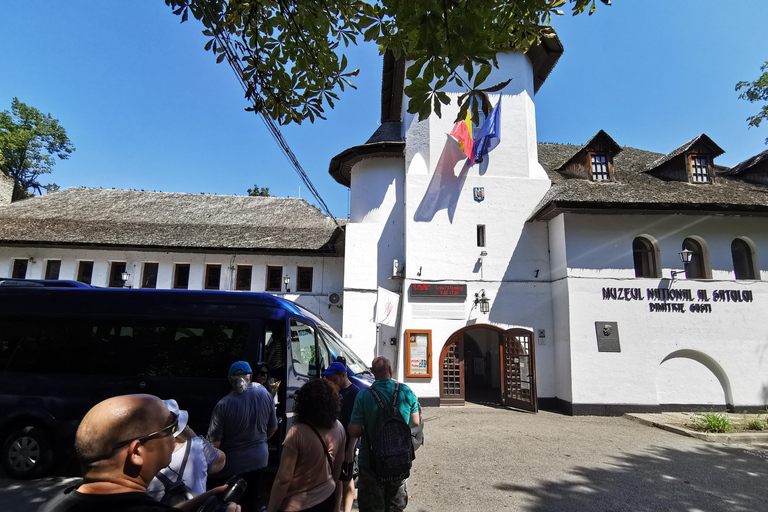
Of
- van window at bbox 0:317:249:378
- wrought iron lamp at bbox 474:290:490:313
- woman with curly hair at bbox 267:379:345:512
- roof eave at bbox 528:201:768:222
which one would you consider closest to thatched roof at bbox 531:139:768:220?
roof eave at bbox 528:201:768:222

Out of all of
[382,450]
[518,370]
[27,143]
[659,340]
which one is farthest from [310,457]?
[27,143]

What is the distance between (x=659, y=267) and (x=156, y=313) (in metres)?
14.7

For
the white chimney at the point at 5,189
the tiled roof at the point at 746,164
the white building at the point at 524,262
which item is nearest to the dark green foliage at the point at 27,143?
the white chimney at the point at 5,189

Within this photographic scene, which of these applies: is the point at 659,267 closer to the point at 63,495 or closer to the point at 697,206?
the point at 697,206

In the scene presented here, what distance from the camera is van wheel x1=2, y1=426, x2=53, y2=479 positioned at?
219 inches

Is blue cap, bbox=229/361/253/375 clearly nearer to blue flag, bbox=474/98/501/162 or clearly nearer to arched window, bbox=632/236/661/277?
blue flag, bbox=474/98/501/162

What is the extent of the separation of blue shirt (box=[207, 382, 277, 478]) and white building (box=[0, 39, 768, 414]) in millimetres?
9689

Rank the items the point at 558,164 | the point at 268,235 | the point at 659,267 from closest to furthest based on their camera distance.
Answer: the point at 659,267, the point at 558,164, the point at 268,235

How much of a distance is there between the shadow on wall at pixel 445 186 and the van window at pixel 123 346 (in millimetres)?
9963

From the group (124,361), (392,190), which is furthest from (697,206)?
(124,361)

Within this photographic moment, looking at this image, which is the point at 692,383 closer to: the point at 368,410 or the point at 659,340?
the point at 659,340

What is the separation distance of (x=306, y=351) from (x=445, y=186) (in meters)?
10.2

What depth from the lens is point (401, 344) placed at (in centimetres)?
1393

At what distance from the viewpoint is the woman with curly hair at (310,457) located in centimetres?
272
